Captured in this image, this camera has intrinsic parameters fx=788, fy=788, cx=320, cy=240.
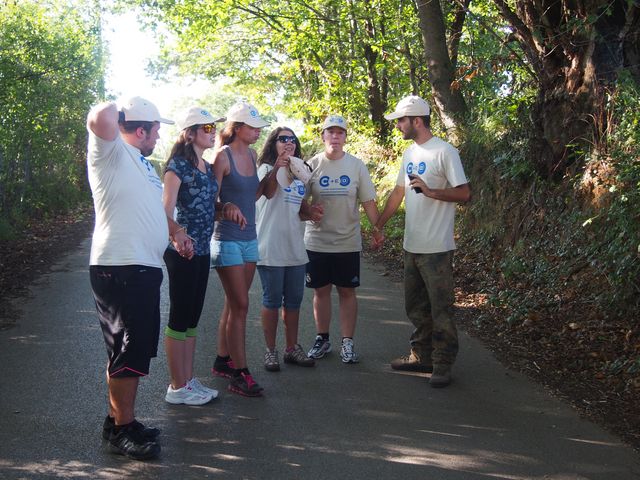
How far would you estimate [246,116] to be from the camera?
590 centimetres

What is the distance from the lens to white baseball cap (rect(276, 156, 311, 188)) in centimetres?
635

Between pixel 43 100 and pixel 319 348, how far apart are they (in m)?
12.3

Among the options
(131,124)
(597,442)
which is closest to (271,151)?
(131,124)

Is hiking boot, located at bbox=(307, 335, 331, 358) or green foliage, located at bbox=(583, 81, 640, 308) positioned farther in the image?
green foliage, located at bbox=(583, 81, 640, 308)

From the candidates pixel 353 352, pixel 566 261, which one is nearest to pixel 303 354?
pixel 353 352

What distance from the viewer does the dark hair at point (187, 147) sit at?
5359mm

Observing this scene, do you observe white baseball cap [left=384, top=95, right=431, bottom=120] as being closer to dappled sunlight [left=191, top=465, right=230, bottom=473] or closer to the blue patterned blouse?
the blue patterned blouse

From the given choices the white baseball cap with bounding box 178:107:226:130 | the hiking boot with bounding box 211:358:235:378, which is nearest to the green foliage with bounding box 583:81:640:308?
the hiking boot with bounding box 211:358:235:378

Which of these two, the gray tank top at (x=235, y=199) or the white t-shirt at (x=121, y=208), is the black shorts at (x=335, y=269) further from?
the white t-shirt at (x=121, y=208)

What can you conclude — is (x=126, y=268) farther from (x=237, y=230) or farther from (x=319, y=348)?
(x=319, y=348)

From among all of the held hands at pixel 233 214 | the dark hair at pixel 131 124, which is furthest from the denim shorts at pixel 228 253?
the dark hair at pixel 131 124

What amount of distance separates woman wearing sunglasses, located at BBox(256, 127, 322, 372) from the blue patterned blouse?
972mm

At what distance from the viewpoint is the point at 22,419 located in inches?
203

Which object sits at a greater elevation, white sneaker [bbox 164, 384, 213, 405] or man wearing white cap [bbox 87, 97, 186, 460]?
man wearing white cap [bbox 87, 97, 186, 460]
